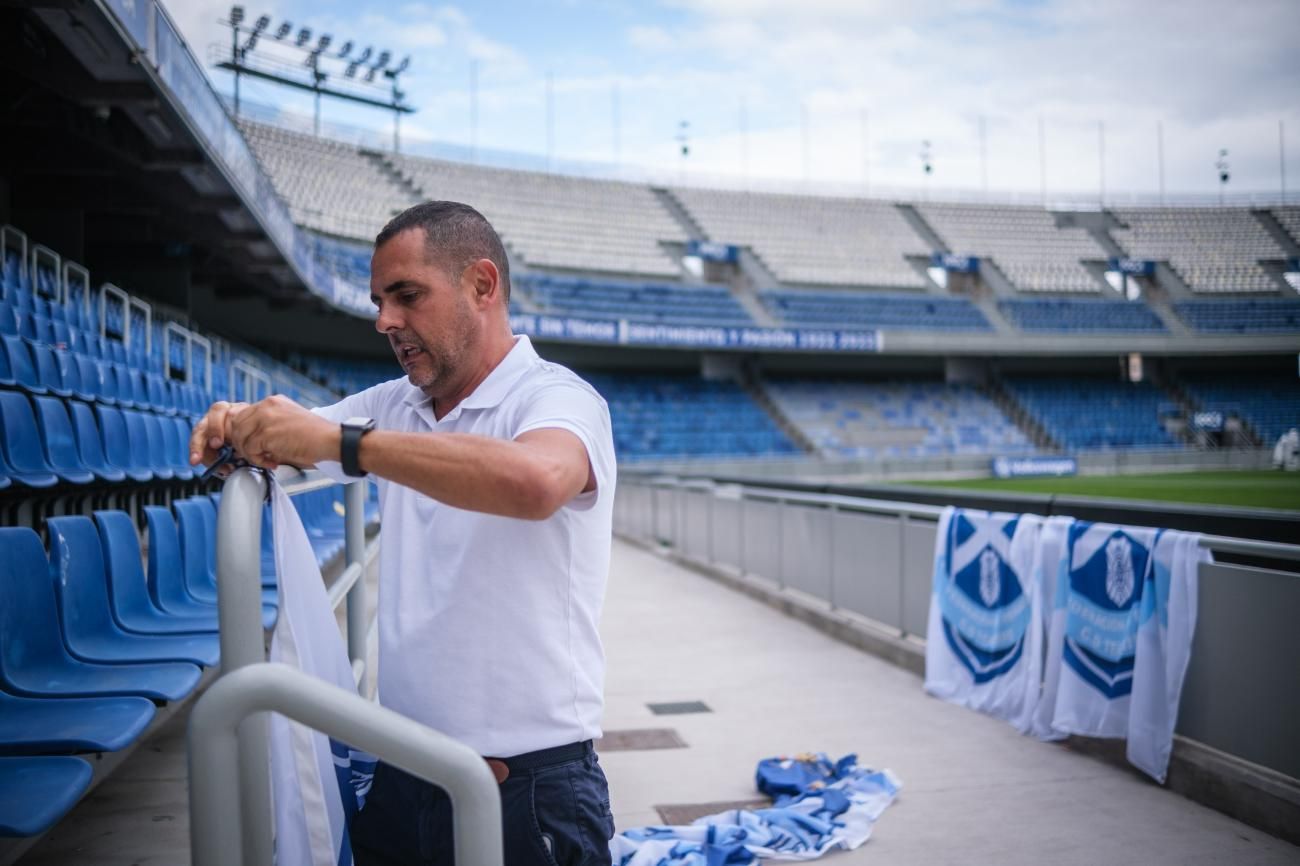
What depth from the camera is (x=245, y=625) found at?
1.30m

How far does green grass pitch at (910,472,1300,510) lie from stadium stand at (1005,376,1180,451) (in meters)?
5.69

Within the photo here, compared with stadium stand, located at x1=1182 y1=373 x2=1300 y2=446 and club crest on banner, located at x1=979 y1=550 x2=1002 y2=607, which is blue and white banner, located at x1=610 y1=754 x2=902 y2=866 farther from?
stadium stand, located at x1=1182 y1=373 x2=1300 y2=446

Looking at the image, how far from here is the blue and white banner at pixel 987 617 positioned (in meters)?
5.50

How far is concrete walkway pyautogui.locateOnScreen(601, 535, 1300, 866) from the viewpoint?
3775mm

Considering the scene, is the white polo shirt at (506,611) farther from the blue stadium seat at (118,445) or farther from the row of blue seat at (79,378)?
the row of blue seat at (79,378)

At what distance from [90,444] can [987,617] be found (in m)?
5.75

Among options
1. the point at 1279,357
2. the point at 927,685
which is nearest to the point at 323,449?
the point at 927,685

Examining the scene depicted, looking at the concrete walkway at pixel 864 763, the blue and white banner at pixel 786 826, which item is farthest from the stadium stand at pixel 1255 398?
the blue and white banner at pixel 786 826

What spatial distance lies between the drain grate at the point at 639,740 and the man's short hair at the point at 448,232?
3986 millimetres

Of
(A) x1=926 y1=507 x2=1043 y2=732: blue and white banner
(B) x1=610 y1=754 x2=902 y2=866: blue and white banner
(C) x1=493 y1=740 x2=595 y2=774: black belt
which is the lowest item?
(B) x1=610 y1=754 x2=902 y2=866: blue and white banner

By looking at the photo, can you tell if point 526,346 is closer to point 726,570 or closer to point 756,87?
point 726,570

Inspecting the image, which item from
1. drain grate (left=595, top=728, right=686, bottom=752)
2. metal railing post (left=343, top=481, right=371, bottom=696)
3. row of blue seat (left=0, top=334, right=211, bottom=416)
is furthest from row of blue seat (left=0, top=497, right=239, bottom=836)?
row of blue seat (left=0, top=334, right=211, bottom=416)

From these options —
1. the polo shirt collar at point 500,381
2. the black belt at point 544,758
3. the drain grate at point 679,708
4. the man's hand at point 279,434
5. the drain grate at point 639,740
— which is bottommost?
the drain grate at point 679,708

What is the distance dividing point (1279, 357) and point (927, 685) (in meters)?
46.1
